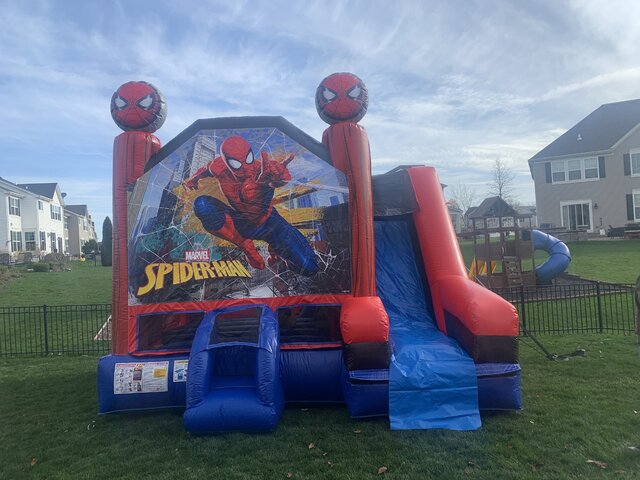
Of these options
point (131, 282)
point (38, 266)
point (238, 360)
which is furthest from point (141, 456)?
point (38, 266)

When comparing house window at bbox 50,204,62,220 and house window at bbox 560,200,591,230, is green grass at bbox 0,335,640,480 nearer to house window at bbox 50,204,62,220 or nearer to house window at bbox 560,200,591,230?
house window at bbox 560,200,591,230

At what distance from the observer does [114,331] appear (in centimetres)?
588

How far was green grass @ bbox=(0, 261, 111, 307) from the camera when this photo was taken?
15.2 meters

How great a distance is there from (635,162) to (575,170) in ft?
10.0

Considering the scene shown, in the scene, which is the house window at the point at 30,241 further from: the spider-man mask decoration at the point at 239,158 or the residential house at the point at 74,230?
the spider-man mask decoration at the point at 239,158

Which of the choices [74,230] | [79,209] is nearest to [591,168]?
[74,230]

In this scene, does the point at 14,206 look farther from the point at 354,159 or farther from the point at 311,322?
the point at 354,159

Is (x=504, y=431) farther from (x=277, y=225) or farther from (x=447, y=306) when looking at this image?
(x=277, y=225)

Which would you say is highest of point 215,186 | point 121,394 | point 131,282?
point 215,186

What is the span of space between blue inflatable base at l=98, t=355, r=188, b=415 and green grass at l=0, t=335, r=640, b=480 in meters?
0.17

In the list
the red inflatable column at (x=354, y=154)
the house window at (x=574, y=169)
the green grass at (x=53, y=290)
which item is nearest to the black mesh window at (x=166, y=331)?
the red inflatable column at (x=354, y=154)

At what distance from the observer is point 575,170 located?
29.2 meters

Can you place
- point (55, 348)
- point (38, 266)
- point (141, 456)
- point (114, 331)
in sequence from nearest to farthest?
point (141, 456) → point (114, 331) → point (55, 348) → point (38, 266)

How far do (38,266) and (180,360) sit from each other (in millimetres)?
26050
